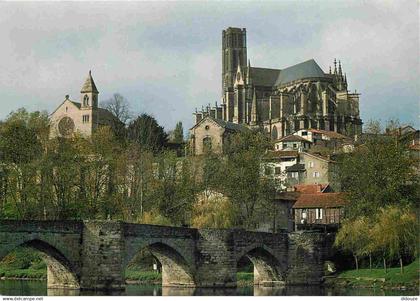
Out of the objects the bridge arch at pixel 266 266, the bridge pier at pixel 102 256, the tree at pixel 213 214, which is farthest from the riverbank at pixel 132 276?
the bridge pier at pixel 102 256

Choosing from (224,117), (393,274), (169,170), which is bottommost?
(393,274)

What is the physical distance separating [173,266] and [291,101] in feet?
280

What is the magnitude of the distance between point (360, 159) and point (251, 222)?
10.7 metres

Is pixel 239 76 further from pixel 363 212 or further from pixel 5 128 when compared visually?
pixel 363 212

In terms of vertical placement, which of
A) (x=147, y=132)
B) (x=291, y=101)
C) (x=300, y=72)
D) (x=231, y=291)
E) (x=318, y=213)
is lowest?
(x=231, y=291)

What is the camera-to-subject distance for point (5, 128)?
72.2 m

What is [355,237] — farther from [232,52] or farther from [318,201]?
[232,52]

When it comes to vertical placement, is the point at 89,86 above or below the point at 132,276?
above

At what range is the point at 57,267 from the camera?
44.8 meters

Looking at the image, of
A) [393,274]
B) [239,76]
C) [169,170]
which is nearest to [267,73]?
[239,76]

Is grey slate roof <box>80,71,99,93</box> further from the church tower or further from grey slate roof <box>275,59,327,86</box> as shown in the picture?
the church tower

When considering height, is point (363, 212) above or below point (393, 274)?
above

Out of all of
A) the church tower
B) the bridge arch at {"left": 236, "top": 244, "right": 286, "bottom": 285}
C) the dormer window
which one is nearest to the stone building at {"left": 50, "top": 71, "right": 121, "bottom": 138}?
the dormer window

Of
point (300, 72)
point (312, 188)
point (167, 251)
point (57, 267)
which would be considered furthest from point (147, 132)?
point (57, 267)
